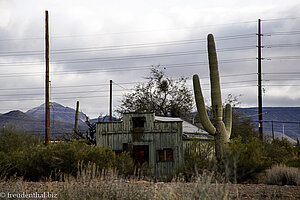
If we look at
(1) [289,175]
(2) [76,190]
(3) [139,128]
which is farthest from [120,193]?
(3) [139,128]

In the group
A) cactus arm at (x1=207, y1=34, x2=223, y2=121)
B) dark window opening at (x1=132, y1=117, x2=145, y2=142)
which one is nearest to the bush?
cactus arm at (x1=207, y1=34, x2=223, y2=121)

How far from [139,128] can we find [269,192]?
15.9 meters

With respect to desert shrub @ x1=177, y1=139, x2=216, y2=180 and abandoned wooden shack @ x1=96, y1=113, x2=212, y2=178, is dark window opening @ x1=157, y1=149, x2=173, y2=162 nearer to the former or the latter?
abandoned wooden shack @ x1=96, y1=113, x2=212, y2=178

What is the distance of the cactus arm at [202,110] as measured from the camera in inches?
804

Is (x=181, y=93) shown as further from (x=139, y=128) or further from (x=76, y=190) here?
(x=76, y=190)

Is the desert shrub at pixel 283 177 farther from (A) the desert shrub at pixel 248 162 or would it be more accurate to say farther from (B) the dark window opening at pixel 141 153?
(B) the dark window opening at pixel 141 153

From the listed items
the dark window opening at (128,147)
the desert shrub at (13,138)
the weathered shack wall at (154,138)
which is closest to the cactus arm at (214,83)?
the weathered shack wall at (154,138)

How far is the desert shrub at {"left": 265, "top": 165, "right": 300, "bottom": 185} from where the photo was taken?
15.1 meters

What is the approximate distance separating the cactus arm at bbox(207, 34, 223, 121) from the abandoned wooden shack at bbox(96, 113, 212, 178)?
602 cm

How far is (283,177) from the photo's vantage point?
1545 centimetres

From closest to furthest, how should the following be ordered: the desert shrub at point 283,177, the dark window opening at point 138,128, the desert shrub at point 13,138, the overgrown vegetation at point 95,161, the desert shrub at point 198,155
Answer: the desert shrub at point 283,177 → the overgrown vegetation at point 95,161 → the desert shrub at point 198,155 → the dark window opening at point 138,128 → the desert shrub at point 13,138

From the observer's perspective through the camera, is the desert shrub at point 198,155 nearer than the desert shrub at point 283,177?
No

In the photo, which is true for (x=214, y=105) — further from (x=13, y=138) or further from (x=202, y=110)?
(x=13, y=138)

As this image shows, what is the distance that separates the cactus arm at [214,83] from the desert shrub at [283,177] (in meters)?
5.37
